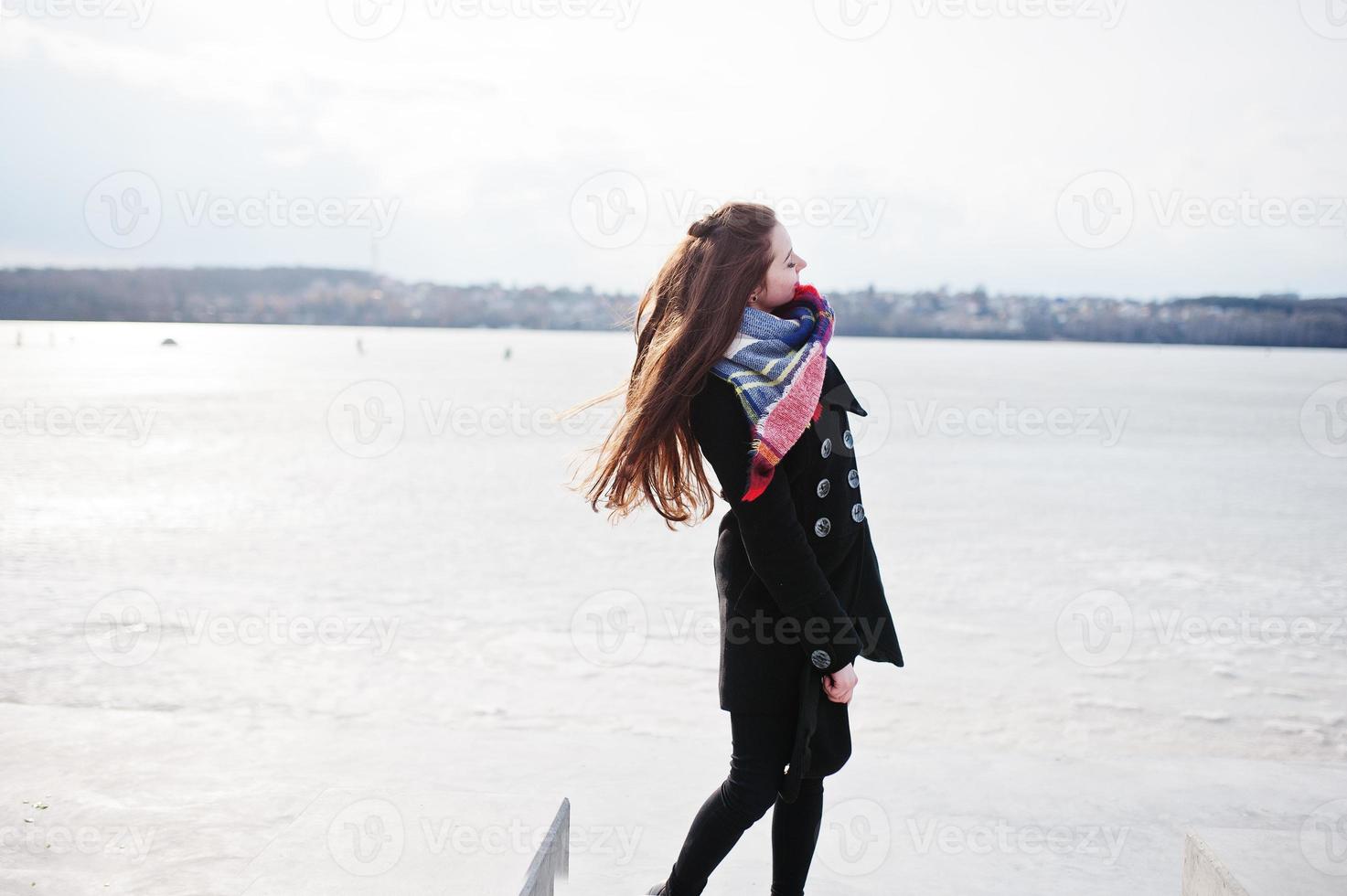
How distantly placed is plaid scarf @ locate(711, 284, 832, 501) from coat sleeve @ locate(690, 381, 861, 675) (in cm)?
3

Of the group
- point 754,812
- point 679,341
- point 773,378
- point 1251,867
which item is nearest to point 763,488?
point 773,378

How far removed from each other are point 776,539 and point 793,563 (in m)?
0.06

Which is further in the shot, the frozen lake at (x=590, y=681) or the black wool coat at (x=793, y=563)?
the frozen lake at (x=590, y=681)

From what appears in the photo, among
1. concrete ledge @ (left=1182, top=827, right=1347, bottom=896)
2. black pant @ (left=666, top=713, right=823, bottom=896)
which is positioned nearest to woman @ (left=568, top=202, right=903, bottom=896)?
black pant @ (left=666, top=713, right=823, bottom=896)

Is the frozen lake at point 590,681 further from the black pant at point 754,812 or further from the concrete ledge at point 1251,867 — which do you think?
the black pant at point 754,812

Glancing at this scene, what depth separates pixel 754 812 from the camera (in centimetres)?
236

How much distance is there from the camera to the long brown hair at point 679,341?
2.27 meters

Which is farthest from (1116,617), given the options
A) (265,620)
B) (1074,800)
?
(265,620)

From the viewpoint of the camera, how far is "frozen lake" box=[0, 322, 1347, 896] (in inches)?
122

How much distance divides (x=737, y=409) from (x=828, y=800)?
1861 millimetres

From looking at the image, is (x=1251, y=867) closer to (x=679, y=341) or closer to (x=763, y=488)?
(x=763, y=488)

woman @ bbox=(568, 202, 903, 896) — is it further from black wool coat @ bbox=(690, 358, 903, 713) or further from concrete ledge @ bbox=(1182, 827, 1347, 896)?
concrete ledge @ bbox=(1182, 827, 1347, 896)

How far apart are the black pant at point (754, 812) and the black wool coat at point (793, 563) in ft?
0.21

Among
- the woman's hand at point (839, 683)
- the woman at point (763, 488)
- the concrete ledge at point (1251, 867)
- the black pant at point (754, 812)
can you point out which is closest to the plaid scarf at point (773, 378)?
the woman at point (763, 488)
